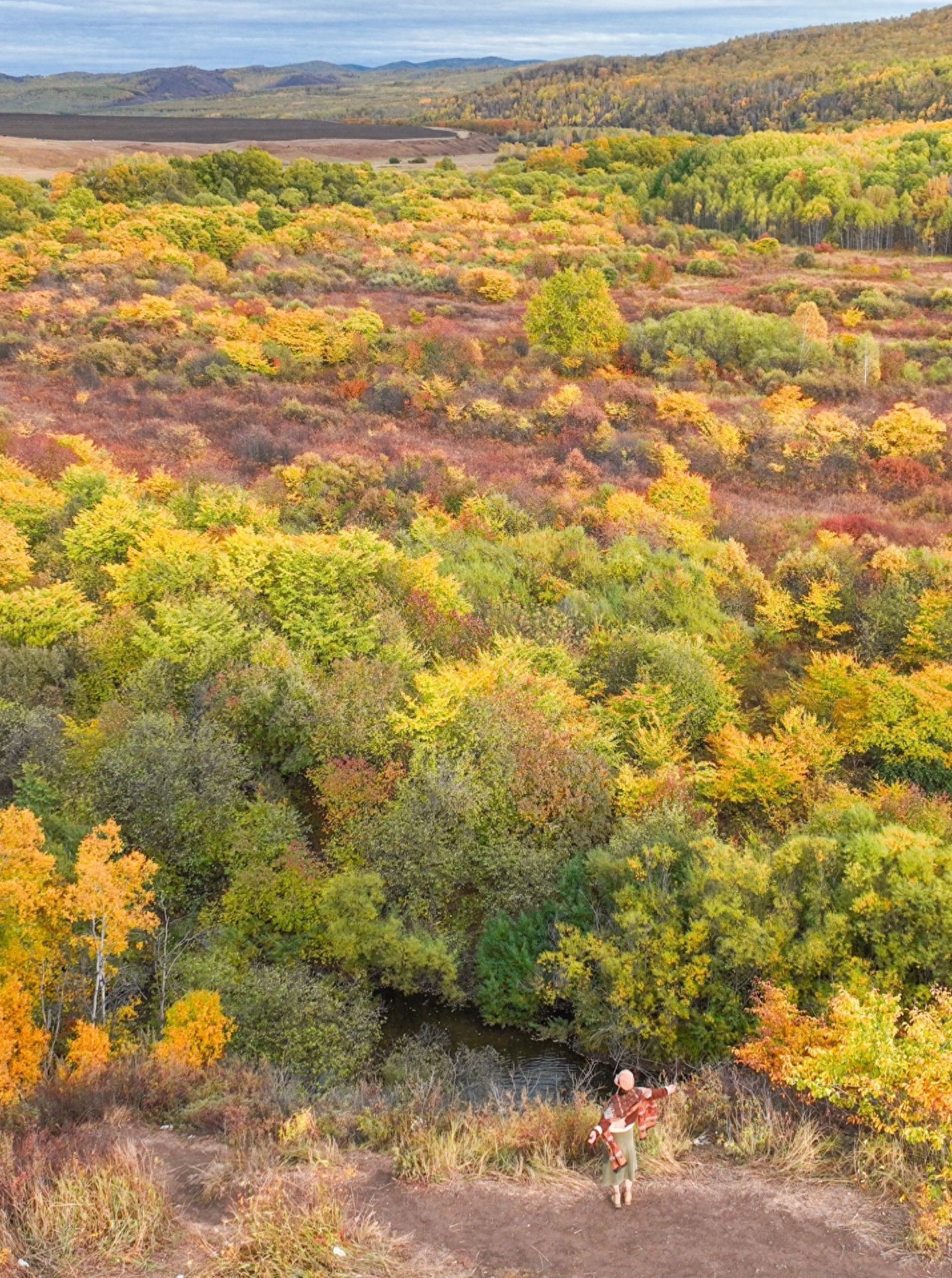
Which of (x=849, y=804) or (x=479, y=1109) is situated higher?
(x=849, y=804)

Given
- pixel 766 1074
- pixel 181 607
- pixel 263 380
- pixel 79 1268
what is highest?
pixel 263 380

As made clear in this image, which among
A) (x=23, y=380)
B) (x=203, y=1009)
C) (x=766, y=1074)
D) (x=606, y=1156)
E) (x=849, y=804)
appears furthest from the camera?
(x=23, y=380)

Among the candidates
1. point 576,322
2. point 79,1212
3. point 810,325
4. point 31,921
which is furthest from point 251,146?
point 79,1212

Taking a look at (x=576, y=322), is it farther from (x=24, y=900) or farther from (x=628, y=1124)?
(x=628, y=1124)

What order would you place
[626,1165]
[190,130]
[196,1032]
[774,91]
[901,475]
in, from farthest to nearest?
[774,91] → [190,130] → [901,475] → [196,1032] → [626,1165]

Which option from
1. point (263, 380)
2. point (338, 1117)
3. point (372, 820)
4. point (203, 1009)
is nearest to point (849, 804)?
point (372, 820)

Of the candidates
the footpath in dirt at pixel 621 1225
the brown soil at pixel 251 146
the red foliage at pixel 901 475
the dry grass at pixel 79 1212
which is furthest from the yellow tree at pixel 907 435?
the brown soil at pixel 251 146

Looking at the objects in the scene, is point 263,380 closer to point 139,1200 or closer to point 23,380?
point 23,380

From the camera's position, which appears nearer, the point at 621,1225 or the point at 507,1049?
the point at 621,1225
